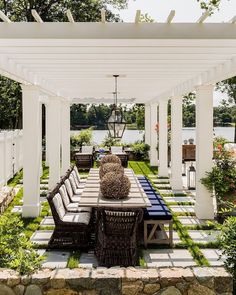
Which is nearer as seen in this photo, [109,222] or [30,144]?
[109,222]

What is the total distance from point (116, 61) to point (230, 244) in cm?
368

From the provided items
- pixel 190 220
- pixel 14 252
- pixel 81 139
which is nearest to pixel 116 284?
pixel 14 252

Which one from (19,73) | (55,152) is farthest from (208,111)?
(55,152)

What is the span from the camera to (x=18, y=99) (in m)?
21.1

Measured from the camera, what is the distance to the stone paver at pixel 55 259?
5852 millimetres

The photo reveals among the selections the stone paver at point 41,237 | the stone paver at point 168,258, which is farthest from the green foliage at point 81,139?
the stone paver at point 168,258

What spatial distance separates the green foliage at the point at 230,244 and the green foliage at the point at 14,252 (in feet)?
6.24

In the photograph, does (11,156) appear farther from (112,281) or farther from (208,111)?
(112,281)

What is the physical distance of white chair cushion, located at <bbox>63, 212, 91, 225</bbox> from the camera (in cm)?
675

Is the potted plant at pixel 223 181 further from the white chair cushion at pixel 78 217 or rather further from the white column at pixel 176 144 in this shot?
the white column at pixel 176 144

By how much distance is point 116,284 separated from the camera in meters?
3.76

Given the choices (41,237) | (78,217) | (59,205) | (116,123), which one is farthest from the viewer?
(116,123)

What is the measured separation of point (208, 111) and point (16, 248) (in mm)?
5743

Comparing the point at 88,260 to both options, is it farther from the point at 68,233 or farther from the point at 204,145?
the point at 204,145
